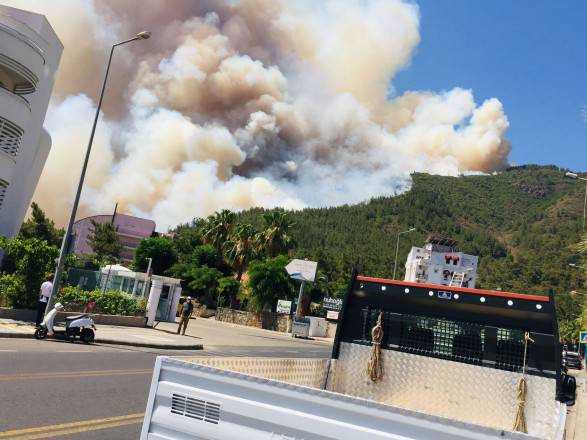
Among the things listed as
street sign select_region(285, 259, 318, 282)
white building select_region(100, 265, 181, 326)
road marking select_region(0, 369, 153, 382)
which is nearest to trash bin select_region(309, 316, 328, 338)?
street sign select_region(285, 259, 318, 282)

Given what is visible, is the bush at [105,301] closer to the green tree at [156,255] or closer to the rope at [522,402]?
the rope at [522,402]

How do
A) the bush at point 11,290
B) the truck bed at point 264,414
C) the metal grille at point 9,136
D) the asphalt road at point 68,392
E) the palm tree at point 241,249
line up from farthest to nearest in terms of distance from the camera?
the palm tree at point 241,249
the metal grille at point 9,136
the bush at point 11,290
the asphalt road at point 68,392
the truck bed at point 264,414

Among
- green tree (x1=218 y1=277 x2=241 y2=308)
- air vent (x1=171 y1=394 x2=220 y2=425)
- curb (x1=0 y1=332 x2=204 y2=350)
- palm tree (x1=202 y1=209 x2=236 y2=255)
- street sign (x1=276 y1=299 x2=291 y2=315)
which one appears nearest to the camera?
air vent (x1=171 y1=394 x2=220 y2=425)

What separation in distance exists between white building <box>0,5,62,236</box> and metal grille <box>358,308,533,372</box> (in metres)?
28.5

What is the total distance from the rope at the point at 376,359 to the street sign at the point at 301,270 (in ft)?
145

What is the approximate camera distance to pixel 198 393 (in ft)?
11.4

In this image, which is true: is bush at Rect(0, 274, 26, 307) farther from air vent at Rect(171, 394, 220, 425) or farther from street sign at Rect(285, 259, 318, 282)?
street sign at Rect(285, 259, 318, 282)

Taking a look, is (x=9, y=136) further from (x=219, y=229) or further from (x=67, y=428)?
(x=219, y=229)

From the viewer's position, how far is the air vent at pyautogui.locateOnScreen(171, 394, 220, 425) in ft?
11.1

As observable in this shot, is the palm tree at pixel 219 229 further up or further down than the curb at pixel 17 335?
further up

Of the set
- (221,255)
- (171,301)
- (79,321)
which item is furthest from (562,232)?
(79,321)

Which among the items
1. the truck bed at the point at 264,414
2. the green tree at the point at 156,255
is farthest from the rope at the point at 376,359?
the green tree at the point at 156,255

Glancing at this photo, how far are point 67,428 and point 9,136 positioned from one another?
27.8 metres

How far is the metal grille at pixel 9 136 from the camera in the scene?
2944 centimetres
